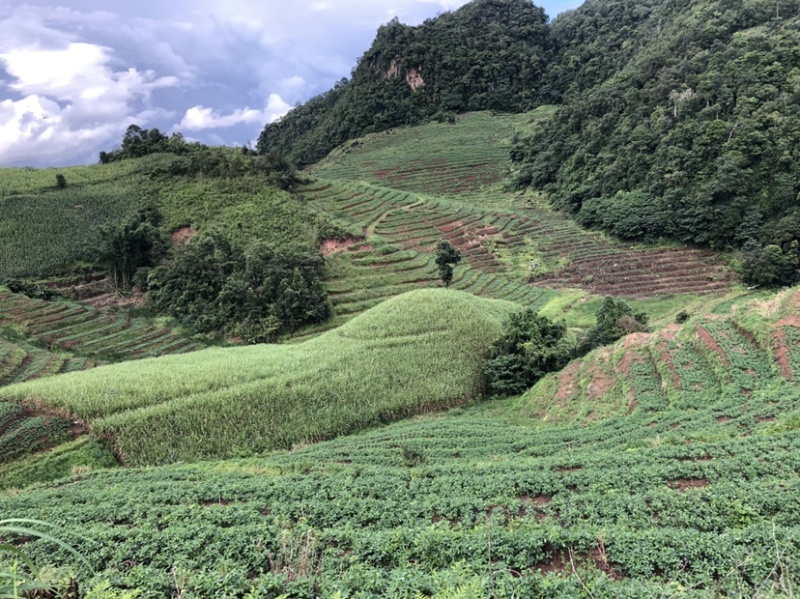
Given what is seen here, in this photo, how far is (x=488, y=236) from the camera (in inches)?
2036

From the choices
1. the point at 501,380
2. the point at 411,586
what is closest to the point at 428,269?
the point at 501,380

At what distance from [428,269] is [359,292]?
8148mm

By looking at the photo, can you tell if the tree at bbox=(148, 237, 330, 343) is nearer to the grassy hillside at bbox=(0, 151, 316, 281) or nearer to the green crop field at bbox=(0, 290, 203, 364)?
the green crop field at bbox=(0, 290, 203, 364)

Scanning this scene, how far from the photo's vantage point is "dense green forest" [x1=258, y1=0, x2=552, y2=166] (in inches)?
4412

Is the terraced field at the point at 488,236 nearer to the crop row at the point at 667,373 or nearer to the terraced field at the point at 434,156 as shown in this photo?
the terraced field at the point at 434,156

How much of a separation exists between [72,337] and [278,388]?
20653 mm

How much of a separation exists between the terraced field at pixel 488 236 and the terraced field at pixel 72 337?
592 inches

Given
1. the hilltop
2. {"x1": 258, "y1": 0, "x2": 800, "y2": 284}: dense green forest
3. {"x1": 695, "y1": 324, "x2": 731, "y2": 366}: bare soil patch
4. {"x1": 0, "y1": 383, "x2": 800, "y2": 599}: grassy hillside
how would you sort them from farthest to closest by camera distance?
{"x1": 258, "y1": 0, "x2": 800, "y2": 284}: dense green forest
{"x1": 695, "y1": 324, "x2": 731, "y2": 366}: bare soil patch
the hilltop
{"x1": 0, "y1": 383, "x2": 800, "y2": 599}: grassy hillside

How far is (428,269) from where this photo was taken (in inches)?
1736

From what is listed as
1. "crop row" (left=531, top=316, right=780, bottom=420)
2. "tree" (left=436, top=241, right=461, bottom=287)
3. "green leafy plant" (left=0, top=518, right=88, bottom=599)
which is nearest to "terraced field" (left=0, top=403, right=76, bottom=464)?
"green leafy plant" (left=0, top=518, right=88, bottom=599)

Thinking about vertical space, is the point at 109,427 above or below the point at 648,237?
below

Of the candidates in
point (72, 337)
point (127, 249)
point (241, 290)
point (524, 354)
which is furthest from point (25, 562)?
point (127, 249)

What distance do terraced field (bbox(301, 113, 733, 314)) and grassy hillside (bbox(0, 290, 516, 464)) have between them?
13.3m

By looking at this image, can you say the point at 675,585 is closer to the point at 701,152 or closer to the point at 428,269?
the point at 428,269
